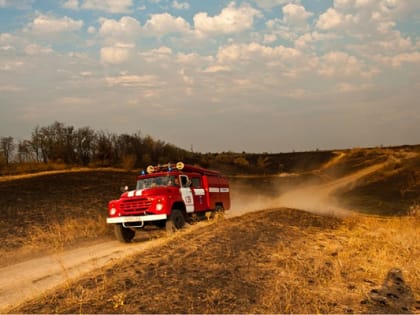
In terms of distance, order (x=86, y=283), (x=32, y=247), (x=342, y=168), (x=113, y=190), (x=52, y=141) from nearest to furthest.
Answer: (x=86, y=283), (x=32, y=247), (x=113, y=190), (x=52, y=141), (x=342, y=168)

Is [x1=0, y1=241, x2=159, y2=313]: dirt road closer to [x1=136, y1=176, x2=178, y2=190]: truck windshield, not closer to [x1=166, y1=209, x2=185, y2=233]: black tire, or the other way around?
[x1=166, y1=209, x2=185, y2=233]: black tire

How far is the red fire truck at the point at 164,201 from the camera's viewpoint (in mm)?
13148

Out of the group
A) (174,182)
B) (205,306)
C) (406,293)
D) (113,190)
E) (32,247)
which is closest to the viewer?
(205,306)

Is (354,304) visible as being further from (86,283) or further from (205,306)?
(86,283)

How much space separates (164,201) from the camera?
1312 cm

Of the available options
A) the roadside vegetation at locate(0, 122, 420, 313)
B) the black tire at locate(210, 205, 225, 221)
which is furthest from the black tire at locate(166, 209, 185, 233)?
the black tire at locate(210, 205, 225, 221)

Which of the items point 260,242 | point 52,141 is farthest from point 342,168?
point 260,242

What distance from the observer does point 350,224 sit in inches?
621

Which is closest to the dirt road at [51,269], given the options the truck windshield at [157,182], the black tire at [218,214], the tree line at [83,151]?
the truck windshield at [157,182]

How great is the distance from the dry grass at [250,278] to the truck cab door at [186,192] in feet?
11.2

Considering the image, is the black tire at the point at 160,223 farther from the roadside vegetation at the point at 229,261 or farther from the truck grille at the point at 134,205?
the roadside vegetation at the point at 229,261

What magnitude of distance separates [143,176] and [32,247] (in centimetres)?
453

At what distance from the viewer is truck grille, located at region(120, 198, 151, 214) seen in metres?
13.2

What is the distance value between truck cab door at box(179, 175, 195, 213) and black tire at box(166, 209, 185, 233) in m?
0.82
